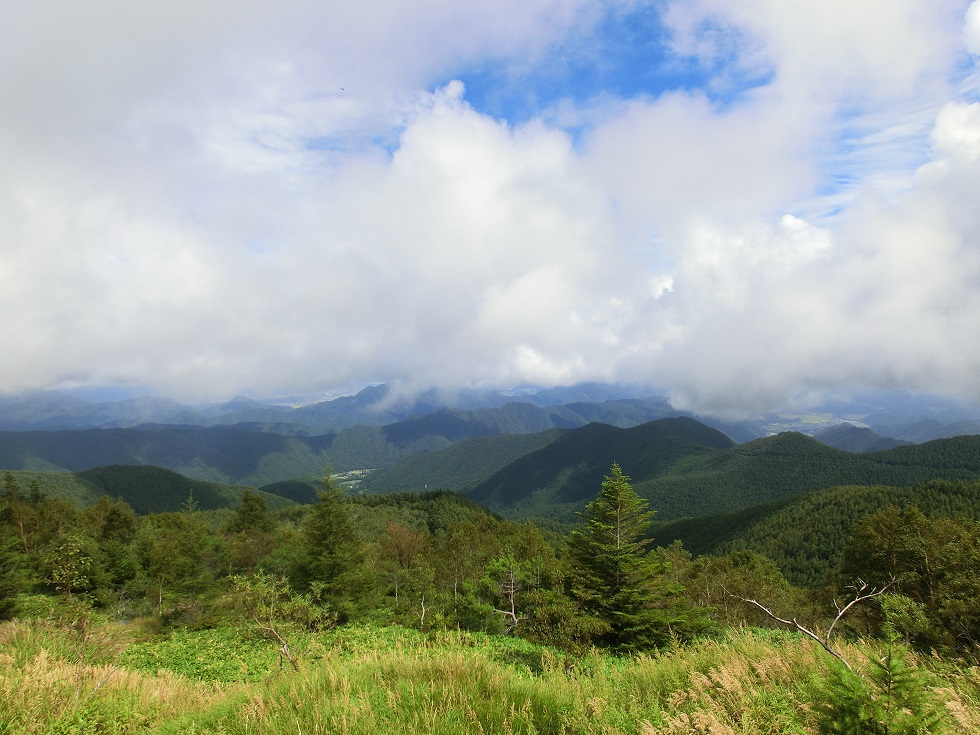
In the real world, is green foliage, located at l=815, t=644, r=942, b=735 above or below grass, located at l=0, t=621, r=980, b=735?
above

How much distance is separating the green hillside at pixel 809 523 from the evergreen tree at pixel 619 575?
11129 centimetres

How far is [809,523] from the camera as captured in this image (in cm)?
13638

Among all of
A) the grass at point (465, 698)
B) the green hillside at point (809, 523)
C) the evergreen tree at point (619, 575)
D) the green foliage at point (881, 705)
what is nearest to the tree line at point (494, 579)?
the evergreen tree at point (619, 575)

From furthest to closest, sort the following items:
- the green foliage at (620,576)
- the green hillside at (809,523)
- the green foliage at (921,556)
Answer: the green hillside at (809,523) → the green foliage at (620,576) → the green foliage at (921,556)

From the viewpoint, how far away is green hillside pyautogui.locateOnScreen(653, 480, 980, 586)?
115 m

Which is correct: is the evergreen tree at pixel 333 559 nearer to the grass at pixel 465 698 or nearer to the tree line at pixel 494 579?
the tree line at pixel 494 579

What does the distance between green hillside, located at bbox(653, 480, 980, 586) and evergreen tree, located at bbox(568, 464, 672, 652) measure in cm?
11129

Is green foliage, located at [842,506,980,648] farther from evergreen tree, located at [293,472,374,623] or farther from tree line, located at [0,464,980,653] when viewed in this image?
evergreen tree, located at [293,472,374,623]

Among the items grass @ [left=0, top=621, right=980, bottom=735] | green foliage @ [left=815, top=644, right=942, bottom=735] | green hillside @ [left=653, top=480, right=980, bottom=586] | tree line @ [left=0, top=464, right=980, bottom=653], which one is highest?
green foliage @ [left=815, top=644, right=942, bottom=735]

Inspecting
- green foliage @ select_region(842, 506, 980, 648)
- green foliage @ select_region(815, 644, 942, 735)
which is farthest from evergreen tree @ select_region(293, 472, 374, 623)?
green foliage @ select_region(842, 506, 980, 648)

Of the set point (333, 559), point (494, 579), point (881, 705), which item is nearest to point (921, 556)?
point (494, 579)

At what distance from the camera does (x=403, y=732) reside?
446 centimetres

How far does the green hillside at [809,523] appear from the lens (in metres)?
115

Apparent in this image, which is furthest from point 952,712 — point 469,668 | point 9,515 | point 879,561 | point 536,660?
point 9,515
